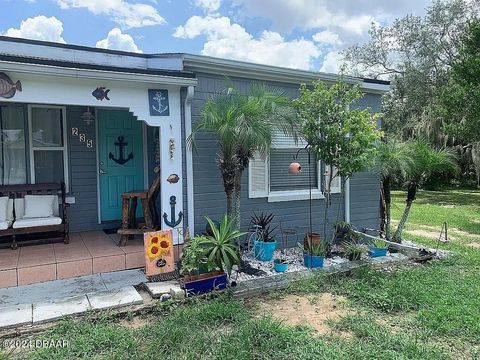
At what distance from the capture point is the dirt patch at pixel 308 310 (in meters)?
3.60

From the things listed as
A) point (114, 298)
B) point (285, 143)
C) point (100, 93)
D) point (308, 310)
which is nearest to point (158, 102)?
point (100, 93)

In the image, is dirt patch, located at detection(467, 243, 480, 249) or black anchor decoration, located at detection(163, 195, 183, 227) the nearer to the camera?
black anchor decoration, located at detection(163, 195, 183, 227)

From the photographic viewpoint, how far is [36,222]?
5.06m

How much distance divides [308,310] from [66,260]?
9.35 ft

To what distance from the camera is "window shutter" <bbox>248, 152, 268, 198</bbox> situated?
19.1 feet

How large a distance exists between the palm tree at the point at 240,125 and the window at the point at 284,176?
92 cm

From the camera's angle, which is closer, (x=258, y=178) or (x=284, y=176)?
(x=258, y=178)

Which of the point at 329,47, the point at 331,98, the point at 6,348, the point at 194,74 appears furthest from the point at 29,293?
the point at 329,47

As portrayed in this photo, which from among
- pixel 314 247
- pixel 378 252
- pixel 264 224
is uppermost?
pixel 264 224

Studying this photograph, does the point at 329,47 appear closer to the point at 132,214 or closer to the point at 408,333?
the point at 132,214

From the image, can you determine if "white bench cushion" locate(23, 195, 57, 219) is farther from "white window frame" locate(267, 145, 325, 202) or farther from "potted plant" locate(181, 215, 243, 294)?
"white window frame" locate(267, 145, 325, 202)

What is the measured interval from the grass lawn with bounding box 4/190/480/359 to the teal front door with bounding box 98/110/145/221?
291 cm

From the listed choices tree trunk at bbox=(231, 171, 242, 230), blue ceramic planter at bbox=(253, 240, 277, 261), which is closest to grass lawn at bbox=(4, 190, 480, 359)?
blue ceramic planter at bbox=(253, 240, 277, 261)

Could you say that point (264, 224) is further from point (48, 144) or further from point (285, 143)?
point (48, 144)
